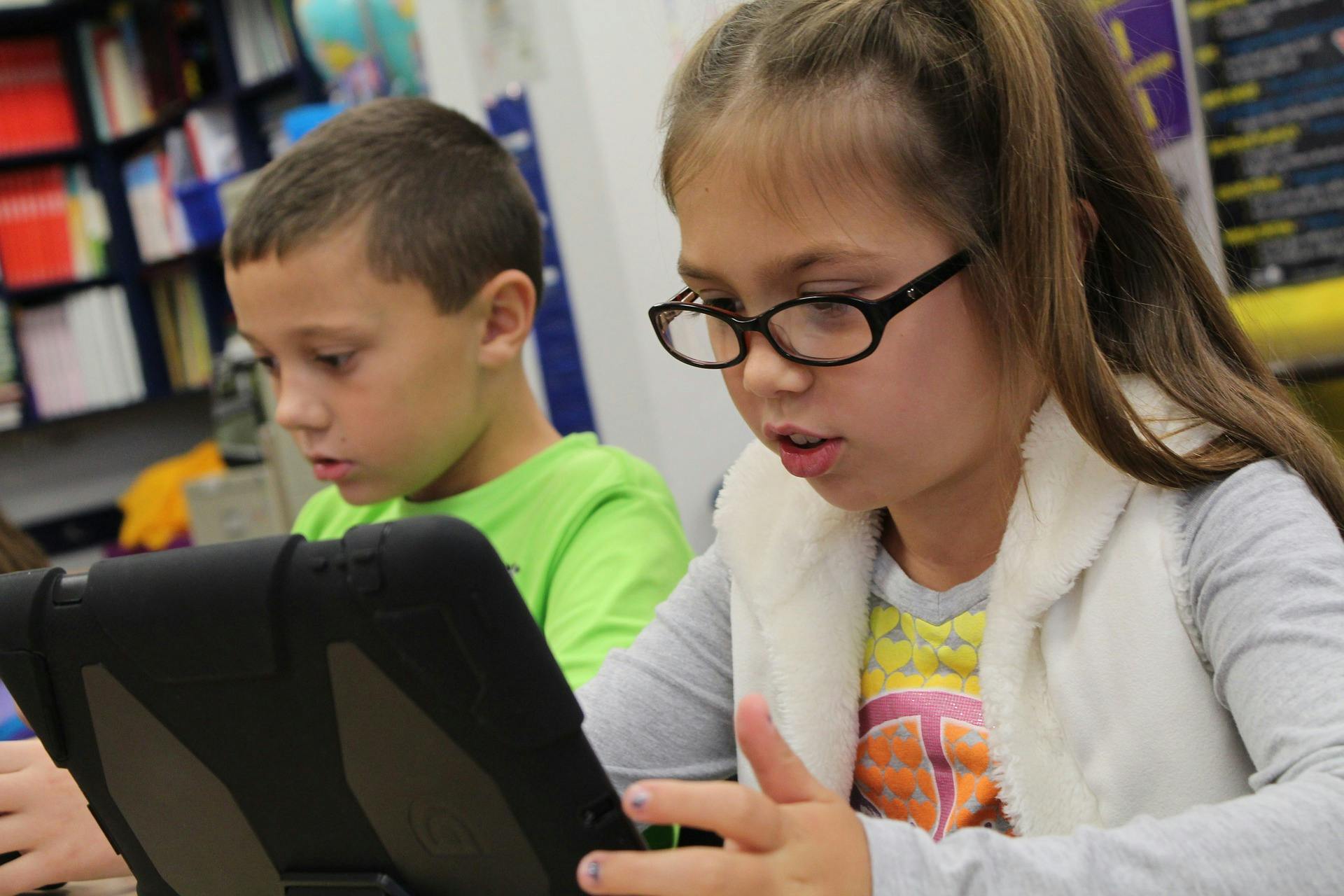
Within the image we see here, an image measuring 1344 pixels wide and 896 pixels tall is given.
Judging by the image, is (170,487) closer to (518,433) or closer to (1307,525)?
(518,433)

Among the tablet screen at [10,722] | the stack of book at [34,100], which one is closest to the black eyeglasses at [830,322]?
the tablet screen at [10,722]

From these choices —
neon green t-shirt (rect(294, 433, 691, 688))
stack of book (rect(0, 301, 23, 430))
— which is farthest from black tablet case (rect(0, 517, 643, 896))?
stack of book (rect(0, 301, 23, 430))

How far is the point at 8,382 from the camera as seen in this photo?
4168 millimetres

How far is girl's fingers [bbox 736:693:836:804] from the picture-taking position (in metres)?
0.47

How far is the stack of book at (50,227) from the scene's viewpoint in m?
4.24

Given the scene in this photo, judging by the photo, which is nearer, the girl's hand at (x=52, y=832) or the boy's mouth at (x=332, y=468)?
the girl's hand at (x=52, y=832)

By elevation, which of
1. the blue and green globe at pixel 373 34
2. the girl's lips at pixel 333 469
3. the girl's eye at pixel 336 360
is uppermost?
the blue and green globe at pixel 373 34

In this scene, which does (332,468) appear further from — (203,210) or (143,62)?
(143,62)

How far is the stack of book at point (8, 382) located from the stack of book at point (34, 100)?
0.64 metres

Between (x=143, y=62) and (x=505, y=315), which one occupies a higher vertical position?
(x=143, y=62)

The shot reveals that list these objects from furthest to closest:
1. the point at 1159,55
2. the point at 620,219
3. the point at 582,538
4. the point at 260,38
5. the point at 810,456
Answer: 1. the point at 260,38
2. the point at 620,219
3. the point at 1159,55
4. the point at 582,538
5. the point at 810,456

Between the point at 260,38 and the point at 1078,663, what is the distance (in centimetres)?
384

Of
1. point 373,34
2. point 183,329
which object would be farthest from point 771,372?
point 183,329

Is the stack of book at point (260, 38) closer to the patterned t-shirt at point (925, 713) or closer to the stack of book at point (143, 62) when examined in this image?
the stack of book at point (143, 62)
